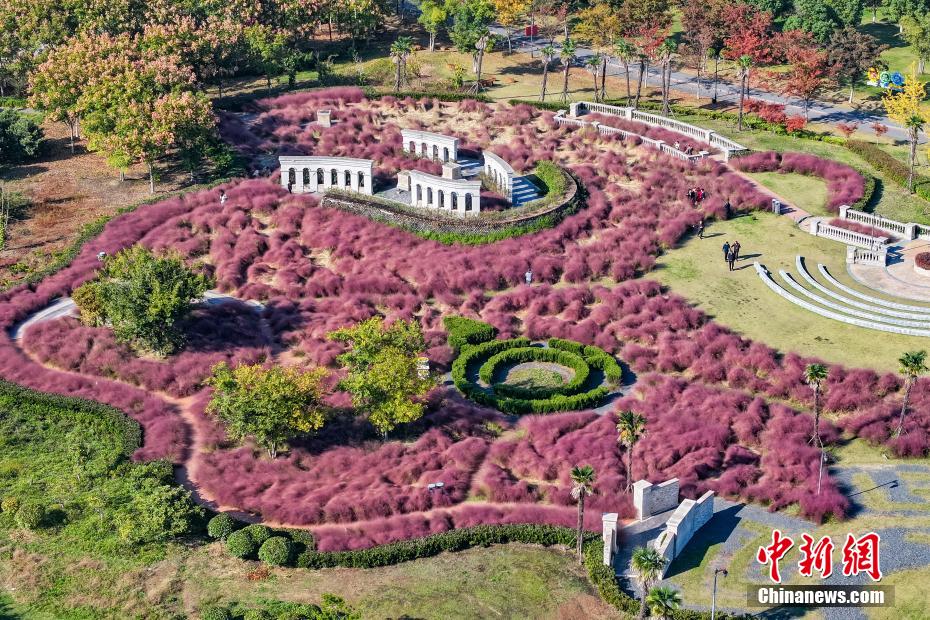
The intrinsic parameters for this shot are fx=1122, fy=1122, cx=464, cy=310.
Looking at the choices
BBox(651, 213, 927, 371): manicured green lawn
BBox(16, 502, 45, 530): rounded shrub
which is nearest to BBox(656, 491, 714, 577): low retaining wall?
BBox(651, 213, 927, 371): manicured green lawn

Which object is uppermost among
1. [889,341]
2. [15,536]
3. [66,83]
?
[66,83]

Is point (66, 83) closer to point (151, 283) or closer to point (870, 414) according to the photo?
point (151, 283)

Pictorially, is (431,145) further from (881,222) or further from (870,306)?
(870,306)

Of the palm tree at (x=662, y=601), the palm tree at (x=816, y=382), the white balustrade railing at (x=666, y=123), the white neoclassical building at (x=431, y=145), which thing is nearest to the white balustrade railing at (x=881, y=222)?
the white balustrade railing at (x=666, y=123)

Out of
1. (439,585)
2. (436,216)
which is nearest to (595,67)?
(436,216)

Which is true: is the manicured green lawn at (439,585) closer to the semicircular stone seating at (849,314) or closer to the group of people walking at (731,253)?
the semicircular stone seating at (849,314)

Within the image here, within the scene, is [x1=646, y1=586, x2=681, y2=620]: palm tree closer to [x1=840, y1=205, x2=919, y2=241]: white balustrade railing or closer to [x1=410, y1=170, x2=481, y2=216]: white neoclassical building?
[x1=410, y1=170, x2=481, y2=216]: white neoclassical building

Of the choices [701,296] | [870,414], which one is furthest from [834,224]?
[870,414]
